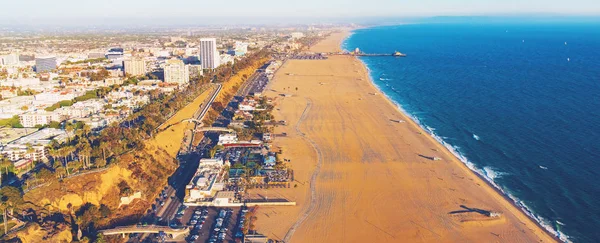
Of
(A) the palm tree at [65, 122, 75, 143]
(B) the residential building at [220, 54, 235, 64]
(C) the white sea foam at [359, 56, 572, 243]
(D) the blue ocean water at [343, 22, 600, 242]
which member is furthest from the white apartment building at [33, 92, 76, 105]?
(D) the blue ocean water at [343, 22, 600, 242]

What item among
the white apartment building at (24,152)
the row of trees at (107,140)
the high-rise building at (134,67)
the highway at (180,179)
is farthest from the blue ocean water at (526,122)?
the high-rise building at (134,67)

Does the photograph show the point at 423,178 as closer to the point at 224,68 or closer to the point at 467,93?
the point at 467,93

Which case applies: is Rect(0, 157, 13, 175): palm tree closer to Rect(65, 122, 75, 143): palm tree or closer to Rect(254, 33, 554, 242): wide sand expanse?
Rect(65, 122, 75, 143): palm tree

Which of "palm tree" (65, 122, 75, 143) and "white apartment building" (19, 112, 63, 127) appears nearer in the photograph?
"palm tree" (65, 122, 75, 143)

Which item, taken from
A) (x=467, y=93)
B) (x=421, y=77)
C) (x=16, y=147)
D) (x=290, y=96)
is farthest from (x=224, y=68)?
(x=16, y=147)

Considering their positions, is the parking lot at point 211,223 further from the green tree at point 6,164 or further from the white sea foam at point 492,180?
the white sea foam at point 492,180

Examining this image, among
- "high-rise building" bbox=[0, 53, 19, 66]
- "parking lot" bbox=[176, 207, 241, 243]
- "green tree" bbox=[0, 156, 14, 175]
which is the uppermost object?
"high-rise building" bbox=[0, 53, 19, 66]

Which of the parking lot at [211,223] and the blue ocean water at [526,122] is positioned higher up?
the blue ocean water at [526,122]

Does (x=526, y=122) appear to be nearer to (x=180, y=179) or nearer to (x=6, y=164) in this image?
(x=180, y=179)
